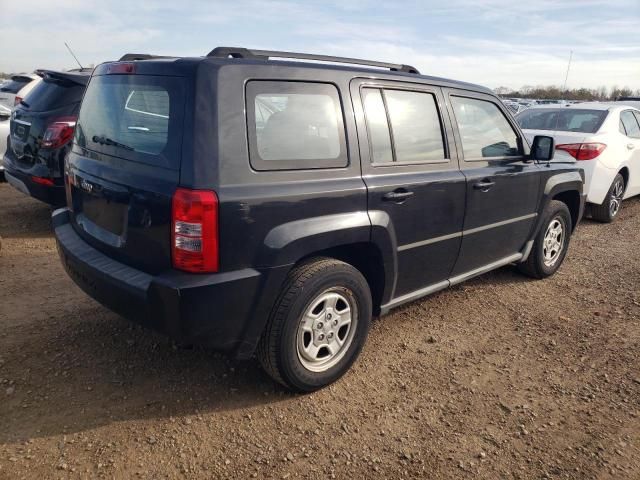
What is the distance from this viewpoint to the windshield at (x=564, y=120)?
22.6 feet

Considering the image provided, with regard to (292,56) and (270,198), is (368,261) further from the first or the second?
(292,56)

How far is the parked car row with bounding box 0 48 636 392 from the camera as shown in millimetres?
2299

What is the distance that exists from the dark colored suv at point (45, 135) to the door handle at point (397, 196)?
3.84 m

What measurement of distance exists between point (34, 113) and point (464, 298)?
194 inches

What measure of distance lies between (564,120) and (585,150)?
Result: 33.2 inches

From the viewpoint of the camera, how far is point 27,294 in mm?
3924

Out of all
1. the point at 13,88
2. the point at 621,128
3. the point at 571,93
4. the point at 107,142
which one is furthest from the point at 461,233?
the point at 571,93

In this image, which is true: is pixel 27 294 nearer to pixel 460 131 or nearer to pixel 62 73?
pixel 62 73

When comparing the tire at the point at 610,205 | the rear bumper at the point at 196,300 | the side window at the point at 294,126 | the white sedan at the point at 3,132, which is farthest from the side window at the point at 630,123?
the white sedan at the point at 3,132

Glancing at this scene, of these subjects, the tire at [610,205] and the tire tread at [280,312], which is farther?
the tire at [610,205]

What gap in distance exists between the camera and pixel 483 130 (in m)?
3.82

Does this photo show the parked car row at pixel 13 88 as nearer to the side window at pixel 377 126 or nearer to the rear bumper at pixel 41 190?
the rear bumper at pixel 41 190

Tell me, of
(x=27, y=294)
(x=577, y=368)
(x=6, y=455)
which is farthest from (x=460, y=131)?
(x=27, y=294)

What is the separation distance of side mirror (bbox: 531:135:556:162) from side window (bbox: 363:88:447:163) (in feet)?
3.80
